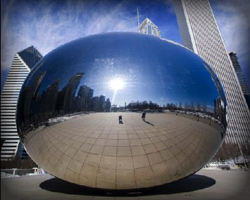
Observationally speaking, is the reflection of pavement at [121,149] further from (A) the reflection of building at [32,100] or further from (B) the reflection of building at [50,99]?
(A) the reflection of building at [32,100]

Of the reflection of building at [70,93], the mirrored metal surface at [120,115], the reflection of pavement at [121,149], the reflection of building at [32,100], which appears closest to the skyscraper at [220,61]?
the mirrored metal surface at [120,115]

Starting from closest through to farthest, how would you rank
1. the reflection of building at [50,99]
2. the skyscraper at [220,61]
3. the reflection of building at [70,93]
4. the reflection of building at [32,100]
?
the reflection of building at [70,93] → the reflection of building at [50,99] → the reflection of building at [32,100] → the skyscraper at [220,61]

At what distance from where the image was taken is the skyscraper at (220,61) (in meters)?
42.7

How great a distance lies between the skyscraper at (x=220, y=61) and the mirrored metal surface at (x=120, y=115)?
33.2 metres

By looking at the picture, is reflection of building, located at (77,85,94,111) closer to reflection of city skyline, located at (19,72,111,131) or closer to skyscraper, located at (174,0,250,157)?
reflection of city skyline, located at (19,72,111,131)

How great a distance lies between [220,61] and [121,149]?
59.9m

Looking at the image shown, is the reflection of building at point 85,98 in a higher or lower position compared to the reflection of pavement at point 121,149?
higher

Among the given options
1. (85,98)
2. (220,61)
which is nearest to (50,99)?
(85,98)

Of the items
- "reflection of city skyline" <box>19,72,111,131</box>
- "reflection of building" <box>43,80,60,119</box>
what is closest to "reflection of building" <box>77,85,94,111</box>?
"reflection of city skyline" <box>19,72,111,131</box>

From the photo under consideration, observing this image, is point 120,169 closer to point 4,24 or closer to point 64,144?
point 64,144

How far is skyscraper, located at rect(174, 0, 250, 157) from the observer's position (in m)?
42.7

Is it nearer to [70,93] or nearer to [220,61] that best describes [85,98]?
[70,93]

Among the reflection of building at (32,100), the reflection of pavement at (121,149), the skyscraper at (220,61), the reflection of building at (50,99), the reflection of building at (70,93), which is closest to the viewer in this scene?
the reflection of pavement at (121,149)

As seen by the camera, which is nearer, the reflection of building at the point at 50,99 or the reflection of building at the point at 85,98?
the reflection of building at the point at 85,98
